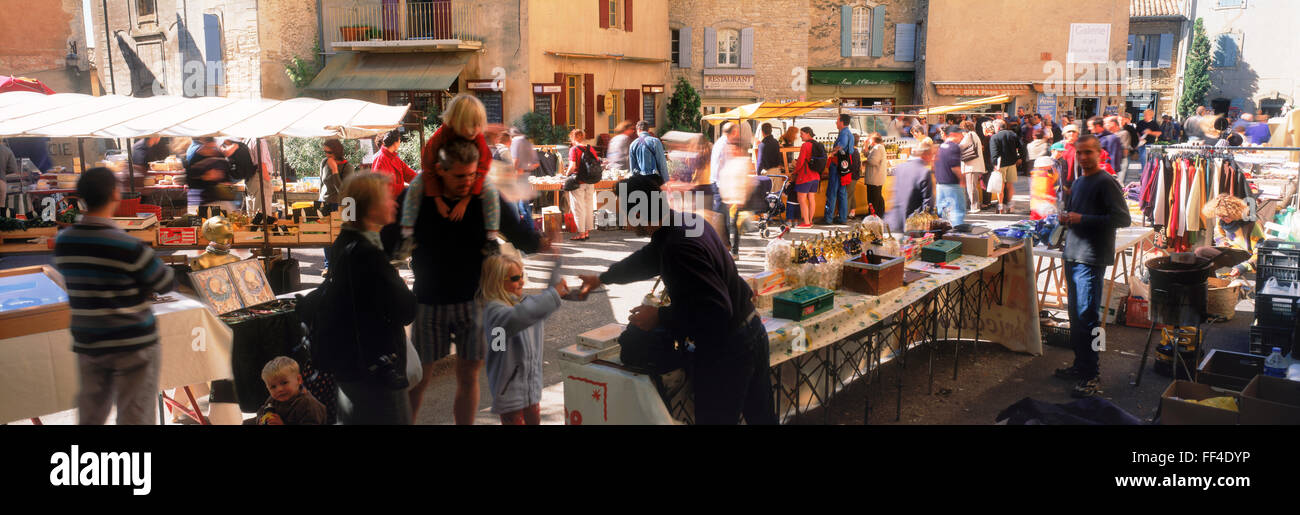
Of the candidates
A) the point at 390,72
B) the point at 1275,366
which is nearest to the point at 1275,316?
the point at 1275,366

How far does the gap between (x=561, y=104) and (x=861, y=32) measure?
13.6m

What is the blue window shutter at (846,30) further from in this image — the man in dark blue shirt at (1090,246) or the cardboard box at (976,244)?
the man in dark blue shirt at (1090,246)

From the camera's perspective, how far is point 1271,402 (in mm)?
3656

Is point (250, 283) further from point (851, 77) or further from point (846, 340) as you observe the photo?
point (851, 77)

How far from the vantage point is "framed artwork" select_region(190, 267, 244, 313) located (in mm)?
5480

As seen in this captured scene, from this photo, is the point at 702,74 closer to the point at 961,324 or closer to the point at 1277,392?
the point at 961,324

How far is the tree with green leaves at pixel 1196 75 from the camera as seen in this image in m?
33.5

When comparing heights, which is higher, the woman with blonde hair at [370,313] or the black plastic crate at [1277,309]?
the woman with blonde hair at [370,313]

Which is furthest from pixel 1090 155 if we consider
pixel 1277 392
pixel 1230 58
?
pixel 1230 58

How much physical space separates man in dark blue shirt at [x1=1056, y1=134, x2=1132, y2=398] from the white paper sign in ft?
87.7

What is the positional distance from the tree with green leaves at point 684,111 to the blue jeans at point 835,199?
1437cm

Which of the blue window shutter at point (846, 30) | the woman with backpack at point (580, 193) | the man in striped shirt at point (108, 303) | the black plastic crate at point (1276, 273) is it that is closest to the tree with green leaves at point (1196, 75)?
the blue window shutter at point (846, 30)

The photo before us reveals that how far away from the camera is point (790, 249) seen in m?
4.97

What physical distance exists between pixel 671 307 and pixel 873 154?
10.2 m
